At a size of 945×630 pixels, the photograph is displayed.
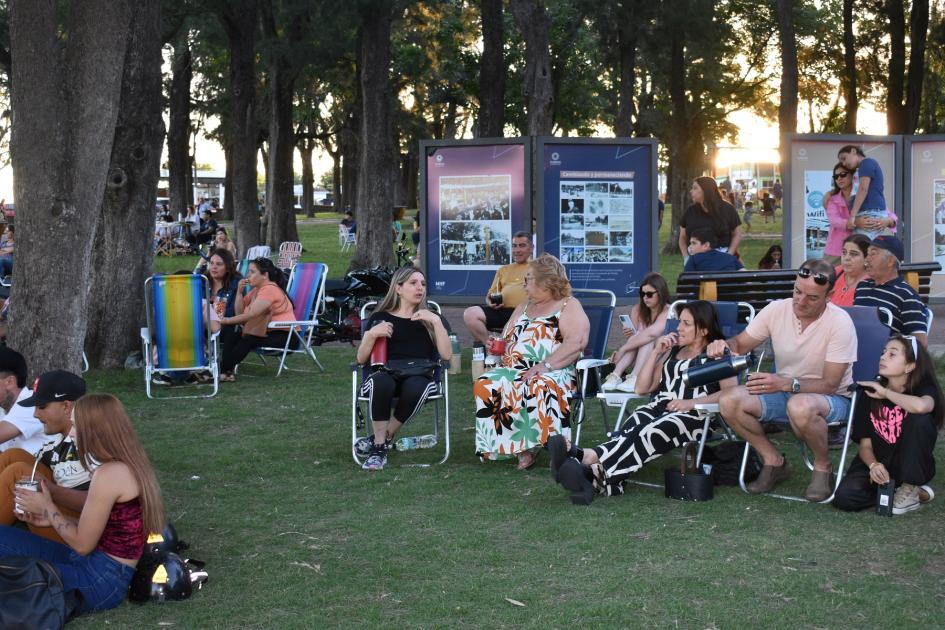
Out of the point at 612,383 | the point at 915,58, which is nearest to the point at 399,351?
the point at 612,383

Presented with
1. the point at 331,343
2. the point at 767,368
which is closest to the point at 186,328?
the point at 331,343

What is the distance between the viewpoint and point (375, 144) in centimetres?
2086

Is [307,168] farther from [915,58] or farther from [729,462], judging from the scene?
[729,462]

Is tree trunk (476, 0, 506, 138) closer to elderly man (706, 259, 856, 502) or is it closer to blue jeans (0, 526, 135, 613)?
elderly man (706, 259, 856, 502)

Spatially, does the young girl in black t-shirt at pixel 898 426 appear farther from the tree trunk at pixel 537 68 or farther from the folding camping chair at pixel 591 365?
the tree trunk at pixel 537 68

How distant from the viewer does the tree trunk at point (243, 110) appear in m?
22.6

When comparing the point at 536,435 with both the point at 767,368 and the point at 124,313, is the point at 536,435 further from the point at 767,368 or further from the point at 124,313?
the point at 124,313

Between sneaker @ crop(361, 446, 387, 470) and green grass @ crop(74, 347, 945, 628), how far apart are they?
0.13 m

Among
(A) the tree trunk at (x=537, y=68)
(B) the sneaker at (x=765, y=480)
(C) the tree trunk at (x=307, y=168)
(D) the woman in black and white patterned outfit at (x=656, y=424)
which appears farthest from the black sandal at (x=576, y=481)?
(C) the tree trunk at (x=307, y=168)

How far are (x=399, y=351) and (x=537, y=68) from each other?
10.5 meters

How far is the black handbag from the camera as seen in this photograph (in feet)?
24.9

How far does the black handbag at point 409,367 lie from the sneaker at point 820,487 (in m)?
2.42

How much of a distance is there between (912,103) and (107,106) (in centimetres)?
2245

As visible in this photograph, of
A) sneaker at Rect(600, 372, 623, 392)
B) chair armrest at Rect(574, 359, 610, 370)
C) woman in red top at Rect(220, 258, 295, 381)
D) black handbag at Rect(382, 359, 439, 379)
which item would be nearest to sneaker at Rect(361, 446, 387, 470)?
black handbag at Rect(382, 359, 439, 379)
